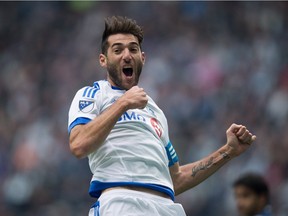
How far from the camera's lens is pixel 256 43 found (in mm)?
15875

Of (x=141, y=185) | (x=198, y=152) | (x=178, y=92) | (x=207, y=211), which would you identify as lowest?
(x=141, y=185)

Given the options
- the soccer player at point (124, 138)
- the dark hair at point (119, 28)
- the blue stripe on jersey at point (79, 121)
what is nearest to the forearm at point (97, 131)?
the soccer player at point (124, 138)

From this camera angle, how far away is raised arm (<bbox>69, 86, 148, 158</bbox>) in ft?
19.0

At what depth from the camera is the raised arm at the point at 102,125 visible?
5785 mm

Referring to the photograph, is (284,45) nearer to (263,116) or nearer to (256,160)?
(263,116)

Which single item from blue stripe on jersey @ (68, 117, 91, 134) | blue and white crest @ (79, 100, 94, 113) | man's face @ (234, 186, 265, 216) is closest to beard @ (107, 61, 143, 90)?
blue and white crest @ (79, 100, 94, 113)

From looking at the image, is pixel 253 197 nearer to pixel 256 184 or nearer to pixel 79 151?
pixel 256 184

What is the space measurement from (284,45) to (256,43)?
60 centimetres

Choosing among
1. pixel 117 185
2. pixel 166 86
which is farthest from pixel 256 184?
pixel 166 86

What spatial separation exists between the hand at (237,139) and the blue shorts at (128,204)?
80 cm

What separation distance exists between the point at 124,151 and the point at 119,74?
0.61 metres

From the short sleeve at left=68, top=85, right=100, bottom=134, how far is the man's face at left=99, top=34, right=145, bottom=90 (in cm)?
26

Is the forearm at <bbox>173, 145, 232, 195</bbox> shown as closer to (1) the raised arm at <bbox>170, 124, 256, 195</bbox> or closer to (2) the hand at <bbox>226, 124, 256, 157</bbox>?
(1) the raised arm at <bbox>170, 124, 256, 195</bbox>

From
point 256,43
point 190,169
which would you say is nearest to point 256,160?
point 256,43
